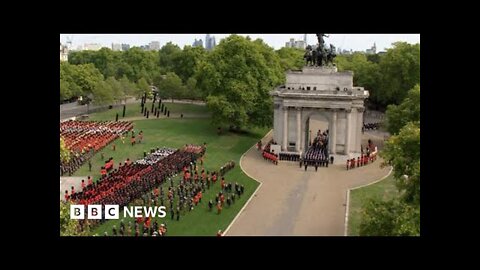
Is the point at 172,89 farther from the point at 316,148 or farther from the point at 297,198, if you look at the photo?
the point at 297,198

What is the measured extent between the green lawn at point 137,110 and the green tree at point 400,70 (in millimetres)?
23272

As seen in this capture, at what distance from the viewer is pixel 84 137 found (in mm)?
48406

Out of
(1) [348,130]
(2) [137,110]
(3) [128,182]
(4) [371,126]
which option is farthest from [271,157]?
(2) [137,110]

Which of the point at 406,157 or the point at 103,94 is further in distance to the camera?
the point at 103,94

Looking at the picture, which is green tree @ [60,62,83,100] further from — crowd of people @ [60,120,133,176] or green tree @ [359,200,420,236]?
green tree @ [359,200,420,236]

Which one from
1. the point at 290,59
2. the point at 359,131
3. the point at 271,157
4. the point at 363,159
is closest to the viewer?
the point at 363,159

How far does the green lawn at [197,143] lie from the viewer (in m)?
28.3

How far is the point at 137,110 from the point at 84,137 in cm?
2465

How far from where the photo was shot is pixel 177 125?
6025 centimetres

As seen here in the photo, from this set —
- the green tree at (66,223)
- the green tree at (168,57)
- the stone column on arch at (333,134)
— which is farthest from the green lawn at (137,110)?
the green tree at (66,223)

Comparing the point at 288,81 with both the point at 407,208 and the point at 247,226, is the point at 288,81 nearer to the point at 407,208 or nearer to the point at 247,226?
the point at 247,226

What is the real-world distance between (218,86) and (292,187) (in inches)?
838

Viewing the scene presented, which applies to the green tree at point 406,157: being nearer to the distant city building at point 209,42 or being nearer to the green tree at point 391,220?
the green tree at point 391,220

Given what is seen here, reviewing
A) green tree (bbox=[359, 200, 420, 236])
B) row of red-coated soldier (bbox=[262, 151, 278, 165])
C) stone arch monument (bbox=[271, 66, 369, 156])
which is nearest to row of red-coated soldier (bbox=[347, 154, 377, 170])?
stone arch monument (bbox=[271, 66, 369, 156])
